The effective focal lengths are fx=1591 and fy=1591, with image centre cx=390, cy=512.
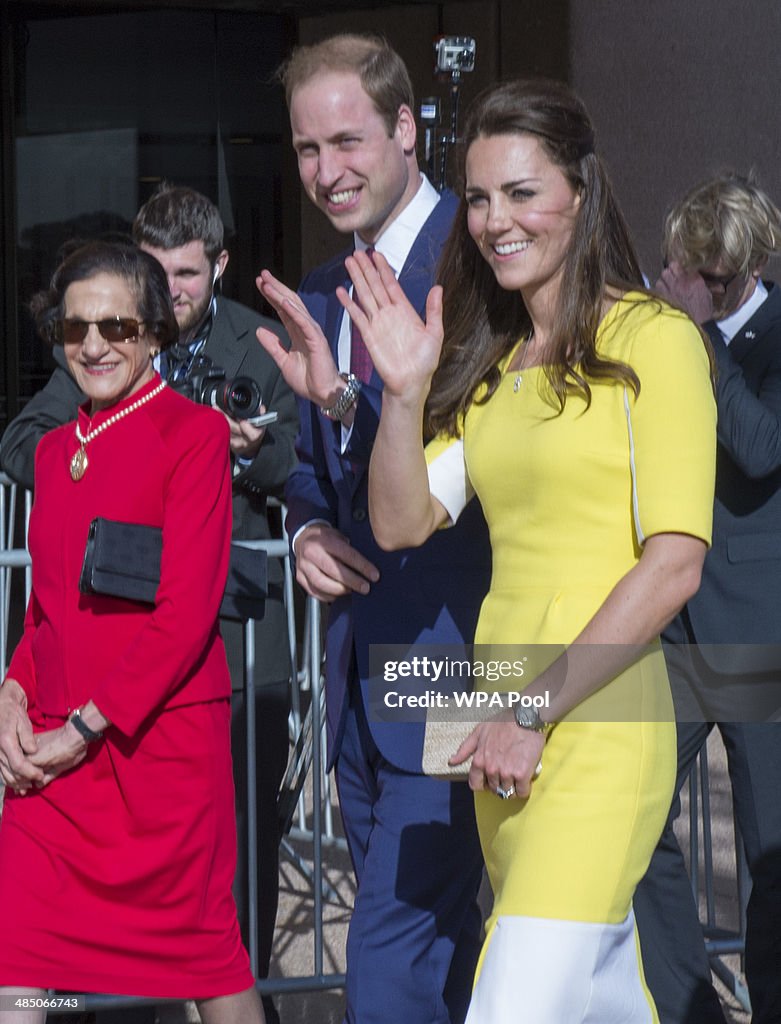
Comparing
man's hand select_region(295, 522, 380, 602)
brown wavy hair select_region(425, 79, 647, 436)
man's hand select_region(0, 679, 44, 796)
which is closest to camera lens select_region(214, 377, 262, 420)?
man's hand select_region(295, 522, 380, 602)

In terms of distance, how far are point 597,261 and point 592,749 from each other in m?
0.75

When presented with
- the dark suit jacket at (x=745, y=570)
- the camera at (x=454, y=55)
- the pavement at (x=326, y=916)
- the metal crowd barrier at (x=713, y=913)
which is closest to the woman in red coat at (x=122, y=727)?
the pavement at (x=326, y=916)

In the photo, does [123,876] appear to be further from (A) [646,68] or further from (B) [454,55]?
(A) [646,68]

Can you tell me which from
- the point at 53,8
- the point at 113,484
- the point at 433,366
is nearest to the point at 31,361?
the point at 53,8

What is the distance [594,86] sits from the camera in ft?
25.0

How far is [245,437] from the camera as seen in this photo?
11.8 feet

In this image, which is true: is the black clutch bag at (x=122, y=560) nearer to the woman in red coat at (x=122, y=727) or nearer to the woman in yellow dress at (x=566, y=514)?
the woman in red coat at (x=122, y=727)

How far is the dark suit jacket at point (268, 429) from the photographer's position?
12.5 ft

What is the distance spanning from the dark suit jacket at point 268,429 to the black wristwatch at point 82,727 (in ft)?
2.51

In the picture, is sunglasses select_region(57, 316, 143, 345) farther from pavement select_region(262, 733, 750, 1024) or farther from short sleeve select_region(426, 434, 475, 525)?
pavement select_region(262, 733, 750, 1024)

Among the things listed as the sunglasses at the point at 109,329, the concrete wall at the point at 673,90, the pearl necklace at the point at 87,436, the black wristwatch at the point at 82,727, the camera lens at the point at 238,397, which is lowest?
the black wristwatch at the point at 82,727

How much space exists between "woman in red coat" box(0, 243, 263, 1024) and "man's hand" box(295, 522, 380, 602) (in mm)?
291

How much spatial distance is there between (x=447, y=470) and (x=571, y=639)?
0.43m

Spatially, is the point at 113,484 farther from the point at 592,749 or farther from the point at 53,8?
the point at 53,8
